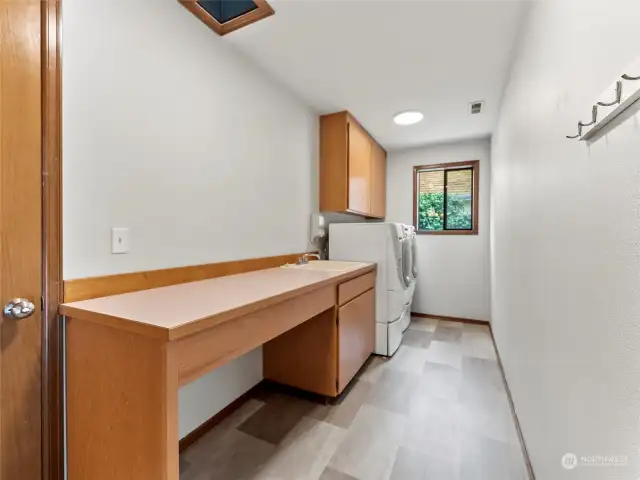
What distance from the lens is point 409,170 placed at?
4121 millimetres

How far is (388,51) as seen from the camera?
1899 mm

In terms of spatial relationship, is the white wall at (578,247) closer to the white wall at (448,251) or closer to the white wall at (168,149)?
the white wall at (168,149)

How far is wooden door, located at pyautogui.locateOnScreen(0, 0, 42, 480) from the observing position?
0.95 metres

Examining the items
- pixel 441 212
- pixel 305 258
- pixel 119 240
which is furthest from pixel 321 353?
pixel 441 212

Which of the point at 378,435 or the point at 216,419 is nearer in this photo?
the point at 378,435

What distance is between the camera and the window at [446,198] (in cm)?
382

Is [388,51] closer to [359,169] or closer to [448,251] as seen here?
[359,169]

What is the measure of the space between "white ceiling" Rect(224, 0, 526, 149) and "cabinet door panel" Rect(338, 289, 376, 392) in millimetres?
1682

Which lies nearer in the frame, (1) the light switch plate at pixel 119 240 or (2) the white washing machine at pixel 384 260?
(1) the light switch plate at pixel 119 240

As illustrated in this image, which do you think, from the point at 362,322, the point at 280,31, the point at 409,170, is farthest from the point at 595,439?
the point at 409,170

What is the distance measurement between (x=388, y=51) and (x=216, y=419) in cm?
252

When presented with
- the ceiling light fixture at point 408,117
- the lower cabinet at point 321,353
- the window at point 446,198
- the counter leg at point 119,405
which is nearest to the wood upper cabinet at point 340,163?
the ceiling light fixture at point 408,117

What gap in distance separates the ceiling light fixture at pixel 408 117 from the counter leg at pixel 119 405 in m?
2.85

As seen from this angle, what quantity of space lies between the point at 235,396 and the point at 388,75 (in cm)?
249
